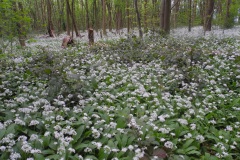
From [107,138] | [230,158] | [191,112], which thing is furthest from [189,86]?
[107,138]

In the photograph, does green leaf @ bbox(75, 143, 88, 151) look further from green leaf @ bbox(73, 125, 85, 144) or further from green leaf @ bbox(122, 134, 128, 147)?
green leaf @ bbox(122, 134, 128, 147)

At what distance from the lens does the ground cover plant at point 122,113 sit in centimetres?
323

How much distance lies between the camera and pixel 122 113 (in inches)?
164

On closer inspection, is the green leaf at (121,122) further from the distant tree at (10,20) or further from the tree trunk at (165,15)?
the tree trunk at (165,15)

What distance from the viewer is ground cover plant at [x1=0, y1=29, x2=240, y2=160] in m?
3.23

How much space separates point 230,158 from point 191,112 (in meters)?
1.17

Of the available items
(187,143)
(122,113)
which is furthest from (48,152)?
(187,143)

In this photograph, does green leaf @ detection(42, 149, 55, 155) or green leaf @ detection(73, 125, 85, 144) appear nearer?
green leaf @ detection(42, 149, 55, 155)

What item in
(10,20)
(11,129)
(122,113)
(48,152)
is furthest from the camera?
(10,20)

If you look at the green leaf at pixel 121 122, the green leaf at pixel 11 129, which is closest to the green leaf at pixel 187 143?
the green leaf at pixel 121 122

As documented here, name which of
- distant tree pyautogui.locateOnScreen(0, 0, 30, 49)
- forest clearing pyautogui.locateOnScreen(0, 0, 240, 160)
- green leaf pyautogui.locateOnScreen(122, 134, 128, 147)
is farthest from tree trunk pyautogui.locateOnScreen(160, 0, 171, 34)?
green leaf pyautogui.locateOnScreen(122, 134, 128, 147)

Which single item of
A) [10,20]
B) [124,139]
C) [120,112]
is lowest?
[124,139]

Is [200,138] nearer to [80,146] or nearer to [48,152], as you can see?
[80,146]

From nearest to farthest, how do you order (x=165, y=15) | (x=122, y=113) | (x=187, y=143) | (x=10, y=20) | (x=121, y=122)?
(x=187, y=143), (x=121, y=122), (x=122, y=113), (x=10, y=20), (x=165, y=15)
